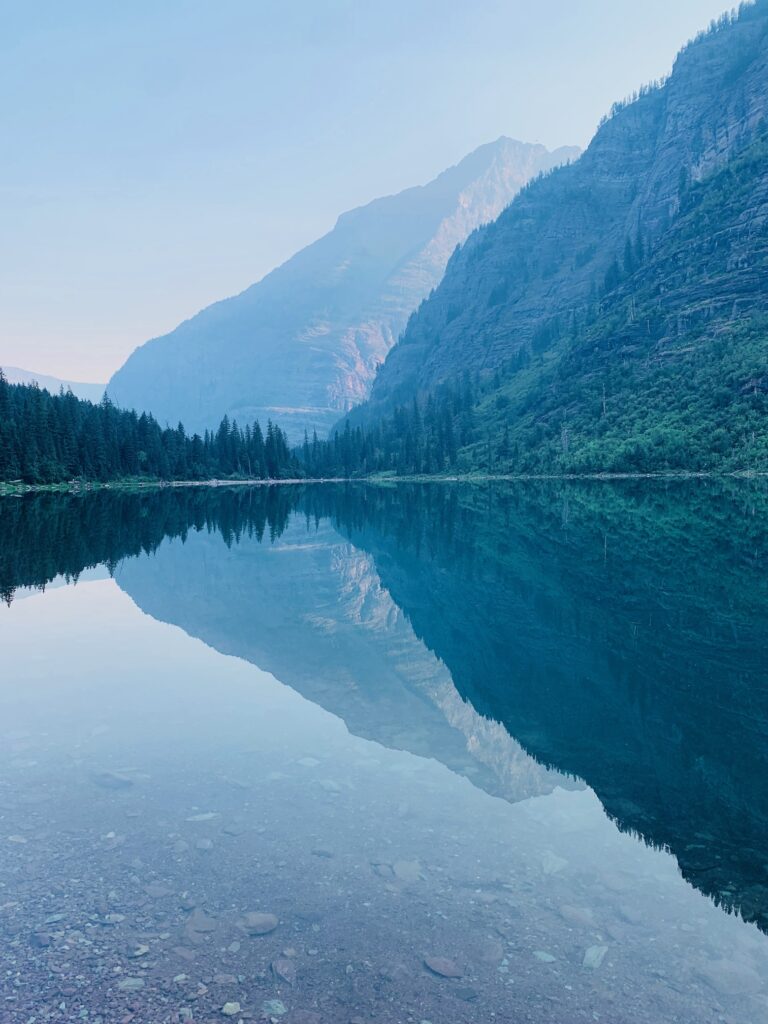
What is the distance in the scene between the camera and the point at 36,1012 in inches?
275

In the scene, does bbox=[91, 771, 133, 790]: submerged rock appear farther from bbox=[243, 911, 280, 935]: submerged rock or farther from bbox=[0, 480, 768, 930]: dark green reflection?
bbox=[0, 480, 768, 930]: dark green reflection

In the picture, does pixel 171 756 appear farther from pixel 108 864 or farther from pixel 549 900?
pixel 549 900

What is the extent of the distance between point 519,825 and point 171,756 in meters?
7.68

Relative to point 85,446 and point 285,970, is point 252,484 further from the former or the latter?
point 285,970

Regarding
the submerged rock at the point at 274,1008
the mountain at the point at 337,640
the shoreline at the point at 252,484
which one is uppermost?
the shoreline at the point at 252,484

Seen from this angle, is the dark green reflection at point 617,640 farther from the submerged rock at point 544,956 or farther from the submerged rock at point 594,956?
the submerged rock at point 544,956

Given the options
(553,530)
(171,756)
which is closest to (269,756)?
(171,756)

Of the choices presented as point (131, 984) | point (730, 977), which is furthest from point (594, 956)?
point (131, 984)

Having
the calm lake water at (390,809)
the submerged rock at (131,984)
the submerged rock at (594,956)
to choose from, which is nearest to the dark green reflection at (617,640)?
the calm lake water at (390,809)

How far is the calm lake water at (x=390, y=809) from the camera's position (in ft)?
25.1

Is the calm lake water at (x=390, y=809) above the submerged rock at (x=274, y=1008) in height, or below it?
below

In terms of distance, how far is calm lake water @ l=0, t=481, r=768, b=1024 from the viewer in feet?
25.1

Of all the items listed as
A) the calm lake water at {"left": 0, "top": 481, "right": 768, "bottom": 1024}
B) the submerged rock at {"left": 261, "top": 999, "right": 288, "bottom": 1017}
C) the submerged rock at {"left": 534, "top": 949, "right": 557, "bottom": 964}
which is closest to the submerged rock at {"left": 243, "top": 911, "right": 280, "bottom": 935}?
the calm lake water at {"left": 0, "top": 481, "right": 768, "bottom": 1024}

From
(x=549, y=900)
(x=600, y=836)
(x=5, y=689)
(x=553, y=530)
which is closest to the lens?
(x=549, y=900)
